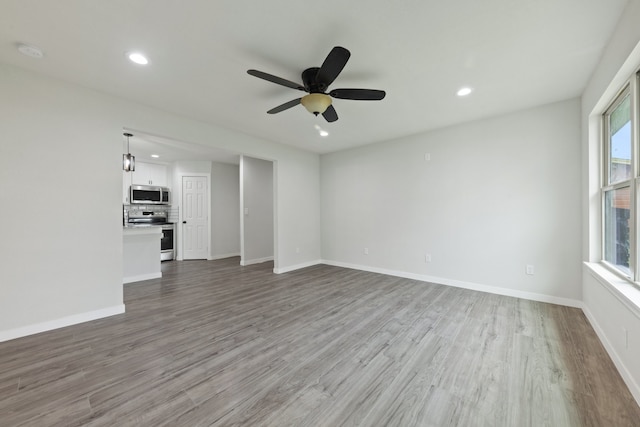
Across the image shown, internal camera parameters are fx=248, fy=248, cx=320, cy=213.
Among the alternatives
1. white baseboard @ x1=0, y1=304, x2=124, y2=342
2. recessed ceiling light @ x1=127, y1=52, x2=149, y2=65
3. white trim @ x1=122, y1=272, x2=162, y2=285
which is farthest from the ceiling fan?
white trim @ x1=122, y1=272, x2=162, y2=285

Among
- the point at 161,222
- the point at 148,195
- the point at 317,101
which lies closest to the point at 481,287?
the point at 317,101

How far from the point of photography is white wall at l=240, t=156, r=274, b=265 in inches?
227

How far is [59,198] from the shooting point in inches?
102

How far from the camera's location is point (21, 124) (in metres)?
2.41

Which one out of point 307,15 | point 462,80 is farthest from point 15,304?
point 462,80

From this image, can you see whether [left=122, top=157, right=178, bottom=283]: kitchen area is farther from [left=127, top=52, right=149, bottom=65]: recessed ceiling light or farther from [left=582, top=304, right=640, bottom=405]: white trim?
[left=582, top=304, right=640, bottom=405]: white trim

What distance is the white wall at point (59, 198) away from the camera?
7.77 ft

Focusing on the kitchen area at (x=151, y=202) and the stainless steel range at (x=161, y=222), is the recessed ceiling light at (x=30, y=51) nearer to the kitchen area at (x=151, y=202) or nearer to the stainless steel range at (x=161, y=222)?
the kitchen area at (x=151, y=202)

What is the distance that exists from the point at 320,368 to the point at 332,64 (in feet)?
7.60

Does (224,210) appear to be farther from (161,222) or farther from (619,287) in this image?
(619,287)

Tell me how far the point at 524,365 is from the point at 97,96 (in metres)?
4.90

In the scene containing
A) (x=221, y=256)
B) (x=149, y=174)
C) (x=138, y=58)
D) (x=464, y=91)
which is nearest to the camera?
(x=138, y=58)

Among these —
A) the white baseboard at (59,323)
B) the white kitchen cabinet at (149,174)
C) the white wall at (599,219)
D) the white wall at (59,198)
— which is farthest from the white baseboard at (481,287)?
the white kitchen cabinet at (149,174)

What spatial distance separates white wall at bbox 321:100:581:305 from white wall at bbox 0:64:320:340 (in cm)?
383
